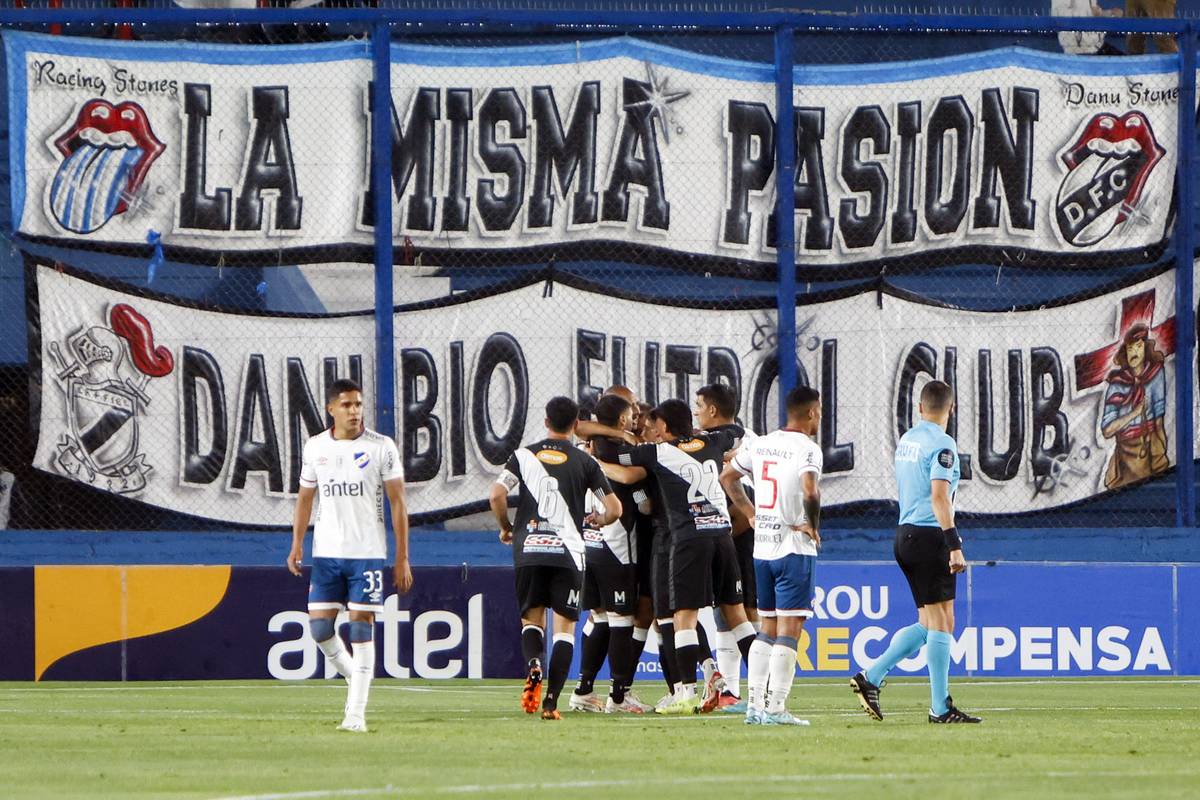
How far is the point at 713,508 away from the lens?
1295 centimetres

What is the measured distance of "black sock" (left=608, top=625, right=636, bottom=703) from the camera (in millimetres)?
13297

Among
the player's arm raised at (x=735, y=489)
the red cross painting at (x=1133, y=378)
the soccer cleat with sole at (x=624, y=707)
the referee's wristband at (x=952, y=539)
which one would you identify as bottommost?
the soccer cleat with sole at (x=624, y=707)

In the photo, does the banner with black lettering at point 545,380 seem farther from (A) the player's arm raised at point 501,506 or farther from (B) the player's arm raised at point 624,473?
(B) the player's arm raised at point 624,473

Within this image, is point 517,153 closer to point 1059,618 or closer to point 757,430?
point 757,430

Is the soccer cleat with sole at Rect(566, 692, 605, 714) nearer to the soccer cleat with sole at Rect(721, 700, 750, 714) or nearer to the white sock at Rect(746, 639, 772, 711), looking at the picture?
the soccer cleat with sole at Rect(721, 700, 750, 714)

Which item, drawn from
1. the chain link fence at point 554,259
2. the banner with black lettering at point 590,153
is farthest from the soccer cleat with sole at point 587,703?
the banner with black lettering at point 590,153

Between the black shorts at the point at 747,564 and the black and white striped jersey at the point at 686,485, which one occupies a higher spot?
the black and white striped jersey at the point at 686,485

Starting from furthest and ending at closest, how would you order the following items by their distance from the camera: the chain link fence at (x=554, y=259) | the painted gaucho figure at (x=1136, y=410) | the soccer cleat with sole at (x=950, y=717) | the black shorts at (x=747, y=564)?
the painted gaucho figure at (x=1136, y=410)
the chain link fence at (x=554, y=259)
the black shorts at (x=747, y=564)
the soccer cleat with sole at (x=950, y=717)

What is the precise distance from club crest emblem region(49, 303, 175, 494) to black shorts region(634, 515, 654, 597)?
6285 millimetres

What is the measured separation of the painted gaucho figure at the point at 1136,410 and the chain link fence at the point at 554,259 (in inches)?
1.1

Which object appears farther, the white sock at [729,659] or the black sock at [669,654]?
the white sock at [729,659]

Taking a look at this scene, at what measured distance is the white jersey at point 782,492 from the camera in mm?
11914

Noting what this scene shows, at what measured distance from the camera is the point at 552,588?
1273 cm

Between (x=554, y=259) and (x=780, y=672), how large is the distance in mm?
7594
